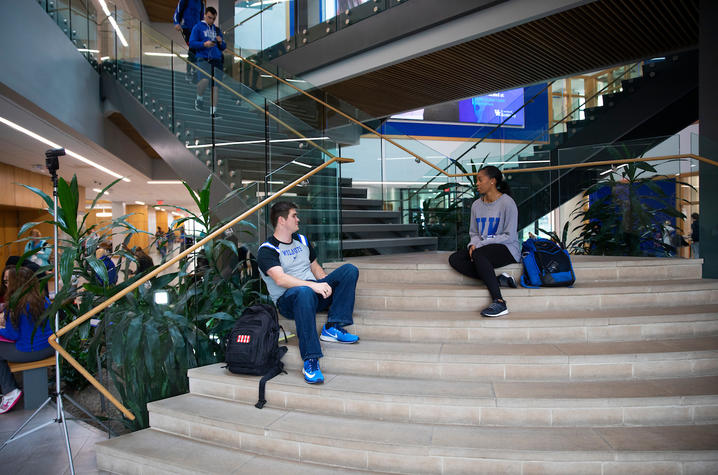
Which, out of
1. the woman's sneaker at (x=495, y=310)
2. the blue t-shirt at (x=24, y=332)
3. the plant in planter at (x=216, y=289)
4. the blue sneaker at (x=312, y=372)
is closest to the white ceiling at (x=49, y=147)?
the blue t-shirt at (x=24, y=332)

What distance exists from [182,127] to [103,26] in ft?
12.2

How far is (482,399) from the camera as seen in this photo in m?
2.32

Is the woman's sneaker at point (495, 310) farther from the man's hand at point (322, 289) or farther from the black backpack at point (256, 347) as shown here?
the black backpack at point (256, 347)

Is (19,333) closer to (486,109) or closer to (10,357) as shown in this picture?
(10,357)

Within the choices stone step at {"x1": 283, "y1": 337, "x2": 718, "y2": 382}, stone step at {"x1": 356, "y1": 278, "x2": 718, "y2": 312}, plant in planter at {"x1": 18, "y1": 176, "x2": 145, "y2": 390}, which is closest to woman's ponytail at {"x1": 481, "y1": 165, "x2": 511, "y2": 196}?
stone step at {"x1": 356, "y1": 278, "x2": 718, "y2": 312}

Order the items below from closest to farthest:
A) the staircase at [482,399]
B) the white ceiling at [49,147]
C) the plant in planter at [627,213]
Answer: the staircase at [482,399]
the plant in planter at [627,213]
the white ceiling at [49,147]

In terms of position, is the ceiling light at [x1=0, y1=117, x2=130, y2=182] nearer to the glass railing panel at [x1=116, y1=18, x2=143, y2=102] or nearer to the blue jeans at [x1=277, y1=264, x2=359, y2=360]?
the glass railing panel at [x1=116, y1=18, x2=143, y2=102]

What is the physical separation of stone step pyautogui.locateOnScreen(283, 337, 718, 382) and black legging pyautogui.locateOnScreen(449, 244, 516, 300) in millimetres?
554

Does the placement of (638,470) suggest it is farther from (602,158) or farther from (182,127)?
(182,127)

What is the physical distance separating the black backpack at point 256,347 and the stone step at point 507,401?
112mm

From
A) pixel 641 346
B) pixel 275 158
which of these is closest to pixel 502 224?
pixel 641 346

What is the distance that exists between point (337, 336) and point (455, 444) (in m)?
1.13

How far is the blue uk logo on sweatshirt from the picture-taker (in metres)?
3.75

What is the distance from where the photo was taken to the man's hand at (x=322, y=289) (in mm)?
2889
